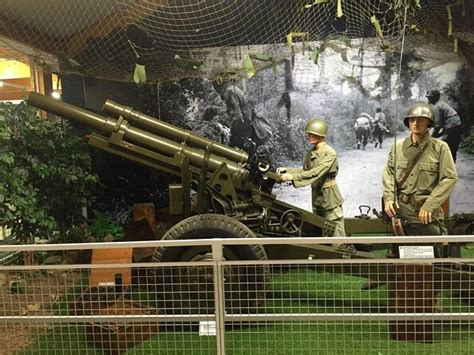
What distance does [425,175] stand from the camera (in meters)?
4.26

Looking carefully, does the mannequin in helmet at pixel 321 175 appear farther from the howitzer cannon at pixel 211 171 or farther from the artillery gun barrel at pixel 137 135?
the artillery gun barrel at pixel 137 135

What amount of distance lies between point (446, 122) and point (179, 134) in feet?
10.8

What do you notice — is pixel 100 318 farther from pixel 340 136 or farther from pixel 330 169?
pixel 340 136

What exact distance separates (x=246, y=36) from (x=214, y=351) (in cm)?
375

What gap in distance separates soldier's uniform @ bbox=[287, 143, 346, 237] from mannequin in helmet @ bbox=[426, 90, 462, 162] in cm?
194

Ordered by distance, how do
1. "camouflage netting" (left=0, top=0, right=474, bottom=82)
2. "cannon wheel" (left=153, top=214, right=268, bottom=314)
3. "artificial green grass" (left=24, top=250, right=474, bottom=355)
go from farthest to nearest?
"camouflage netting" (left=0, top=0, right=474, bottom=82) → "cannon wheel" (left=153, top=214, right=268, bottom=314) → "artificial green grass" (left=24, top=250, right=474, bottom=355)

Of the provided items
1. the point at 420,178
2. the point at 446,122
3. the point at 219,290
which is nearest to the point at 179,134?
the point at 420,178

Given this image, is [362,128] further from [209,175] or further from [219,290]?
[219,290]

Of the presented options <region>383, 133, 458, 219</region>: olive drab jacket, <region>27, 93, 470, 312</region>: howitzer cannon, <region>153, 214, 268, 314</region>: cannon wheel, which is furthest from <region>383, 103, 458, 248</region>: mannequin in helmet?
<region>153, 214, 268, 314</region>: cannon wheel

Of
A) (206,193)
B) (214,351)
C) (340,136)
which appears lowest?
(214,351)

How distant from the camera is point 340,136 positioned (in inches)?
255

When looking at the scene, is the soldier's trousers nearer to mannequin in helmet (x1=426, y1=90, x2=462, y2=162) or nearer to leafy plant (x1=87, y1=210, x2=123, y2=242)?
mannequin in helmet (x1=426, y1=90, x2=462, y2=162)

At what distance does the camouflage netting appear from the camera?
5.90 metres

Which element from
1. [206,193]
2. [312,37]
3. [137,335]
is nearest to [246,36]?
[312,37]
